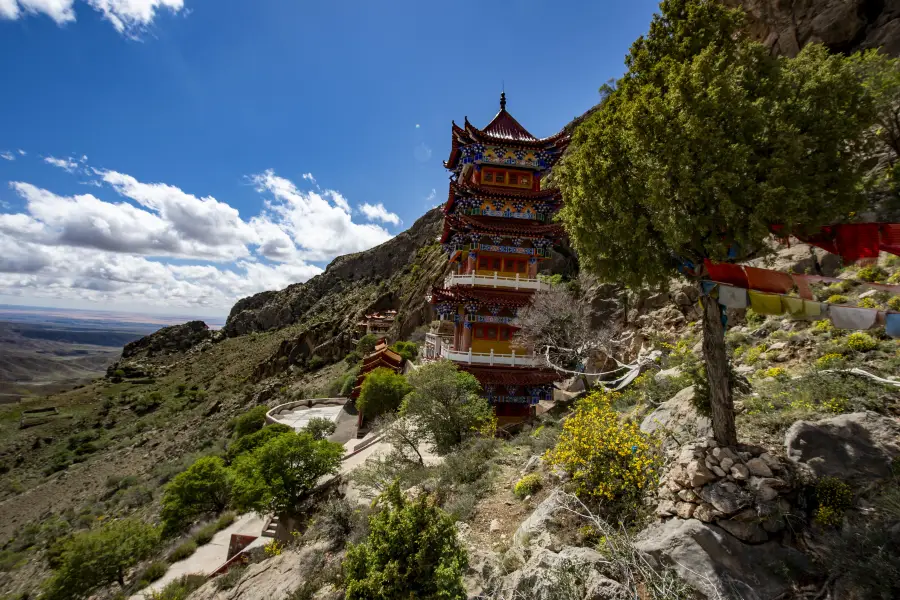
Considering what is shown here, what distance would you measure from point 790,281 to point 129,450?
193 feet

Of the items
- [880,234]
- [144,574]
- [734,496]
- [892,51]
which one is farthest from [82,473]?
[892,51]

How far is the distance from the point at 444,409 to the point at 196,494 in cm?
1541

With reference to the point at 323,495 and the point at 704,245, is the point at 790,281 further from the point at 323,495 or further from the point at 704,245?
the point at 323,495

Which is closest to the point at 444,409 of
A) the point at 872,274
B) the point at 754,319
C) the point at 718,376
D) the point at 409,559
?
the point at 409,559

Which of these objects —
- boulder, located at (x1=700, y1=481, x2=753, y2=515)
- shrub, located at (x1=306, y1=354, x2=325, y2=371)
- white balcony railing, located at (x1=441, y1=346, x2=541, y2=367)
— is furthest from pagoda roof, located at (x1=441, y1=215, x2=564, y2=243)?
shrub, located at (x1=306, y1=354, x2=325, y2=371)

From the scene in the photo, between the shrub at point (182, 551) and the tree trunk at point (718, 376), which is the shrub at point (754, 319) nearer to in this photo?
the tree trunk at point (718, 376)

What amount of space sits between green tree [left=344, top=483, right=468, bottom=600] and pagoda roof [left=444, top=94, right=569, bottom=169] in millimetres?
20418

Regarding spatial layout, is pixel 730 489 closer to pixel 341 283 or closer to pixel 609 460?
pixel 609 460

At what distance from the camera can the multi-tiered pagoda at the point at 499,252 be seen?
19.6 metres

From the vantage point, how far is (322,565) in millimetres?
9172

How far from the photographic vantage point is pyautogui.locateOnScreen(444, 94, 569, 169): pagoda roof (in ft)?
73.5

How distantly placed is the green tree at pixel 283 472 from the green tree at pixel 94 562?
6.26 meters

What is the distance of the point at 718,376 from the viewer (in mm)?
6223

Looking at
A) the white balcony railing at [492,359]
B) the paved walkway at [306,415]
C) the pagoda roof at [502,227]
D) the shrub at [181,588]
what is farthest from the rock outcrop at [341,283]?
the shrub at [181,588]
